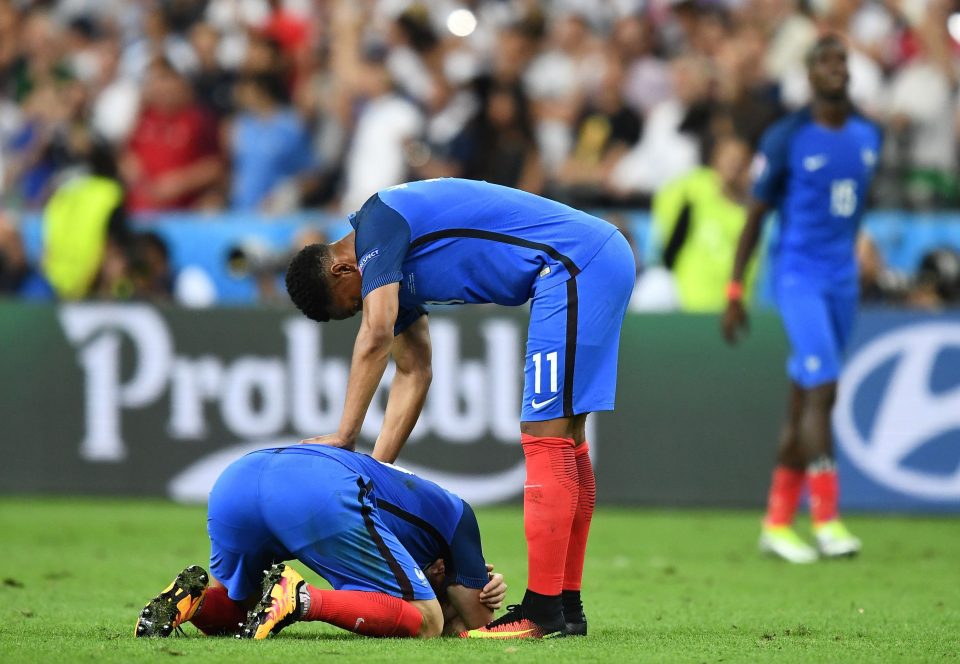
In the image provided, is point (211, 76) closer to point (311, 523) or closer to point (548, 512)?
point (548, 512)

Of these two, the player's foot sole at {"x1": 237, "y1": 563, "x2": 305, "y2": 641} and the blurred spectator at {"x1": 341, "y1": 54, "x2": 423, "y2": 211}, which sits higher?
the blurred spectator at {"x1": 341, "y1": 54, "x2": 423, "y2": 211}

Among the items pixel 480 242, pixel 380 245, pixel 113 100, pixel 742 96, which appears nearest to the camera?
pixel 380 245

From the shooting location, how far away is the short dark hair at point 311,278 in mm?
6129

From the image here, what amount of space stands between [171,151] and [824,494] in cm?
751

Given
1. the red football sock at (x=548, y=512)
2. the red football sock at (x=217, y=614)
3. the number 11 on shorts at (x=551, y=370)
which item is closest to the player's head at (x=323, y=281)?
the number 11 on shorts at (x=551, y=370)

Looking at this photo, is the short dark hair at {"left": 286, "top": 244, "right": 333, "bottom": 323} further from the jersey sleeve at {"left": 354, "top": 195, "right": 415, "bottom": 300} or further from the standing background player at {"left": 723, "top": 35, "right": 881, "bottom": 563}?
the standing background player at {"left": 723, "top": 35, "right": 881, "bottom": 563}

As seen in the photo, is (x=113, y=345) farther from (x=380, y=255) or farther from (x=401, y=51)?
(x=380, y=255)

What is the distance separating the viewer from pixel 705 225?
12.7 metres

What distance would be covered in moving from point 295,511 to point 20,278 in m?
8.58

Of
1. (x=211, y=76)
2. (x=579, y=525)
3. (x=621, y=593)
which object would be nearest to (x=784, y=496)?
(x=621, y=593)

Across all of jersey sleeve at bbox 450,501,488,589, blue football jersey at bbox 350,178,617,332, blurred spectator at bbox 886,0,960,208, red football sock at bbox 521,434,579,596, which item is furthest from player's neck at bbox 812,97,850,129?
jersey sleeve at bbox 450,501,488,589

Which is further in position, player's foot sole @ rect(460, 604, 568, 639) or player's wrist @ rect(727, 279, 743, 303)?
player's wrist @ rect(727, 279, 743, 303)

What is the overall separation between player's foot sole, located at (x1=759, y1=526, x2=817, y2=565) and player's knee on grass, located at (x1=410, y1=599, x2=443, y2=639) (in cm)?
390

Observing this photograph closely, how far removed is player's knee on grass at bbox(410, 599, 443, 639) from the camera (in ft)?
19.8
